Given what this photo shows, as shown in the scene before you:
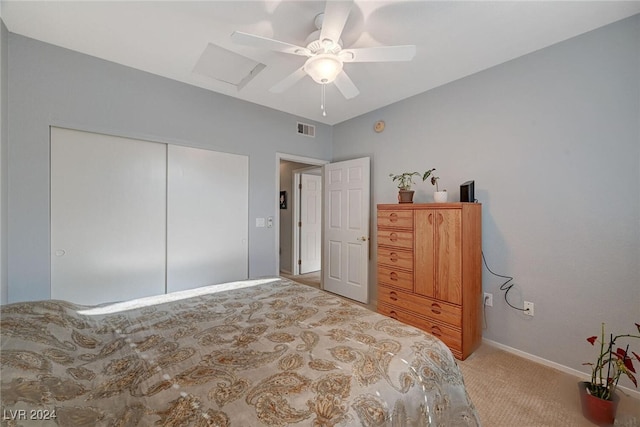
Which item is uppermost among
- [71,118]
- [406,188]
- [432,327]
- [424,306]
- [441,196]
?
[71,118]

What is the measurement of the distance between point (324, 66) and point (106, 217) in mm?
2344

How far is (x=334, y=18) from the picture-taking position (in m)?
1.42

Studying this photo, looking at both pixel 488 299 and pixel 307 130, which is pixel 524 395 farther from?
pixel 307 130

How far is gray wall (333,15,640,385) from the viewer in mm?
1821

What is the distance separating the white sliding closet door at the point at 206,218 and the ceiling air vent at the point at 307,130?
1.02 meters

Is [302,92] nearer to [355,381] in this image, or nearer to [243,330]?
[243,330]

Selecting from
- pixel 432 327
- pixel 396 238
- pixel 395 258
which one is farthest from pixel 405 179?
pixel 432 327

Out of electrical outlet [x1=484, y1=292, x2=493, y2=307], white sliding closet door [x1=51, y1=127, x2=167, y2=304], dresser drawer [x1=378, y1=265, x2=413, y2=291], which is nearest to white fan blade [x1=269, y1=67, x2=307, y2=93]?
white sliding closet door [x1=51, y1=127, x2=167, y2=304]

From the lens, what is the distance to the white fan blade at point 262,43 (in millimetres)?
1469

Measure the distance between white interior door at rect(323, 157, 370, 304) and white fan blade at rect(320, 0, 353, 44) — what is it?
2033 millimetres

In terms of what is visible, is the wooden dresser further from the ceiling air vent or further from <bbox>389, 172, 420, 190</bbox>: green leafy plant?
the ceiling air vent

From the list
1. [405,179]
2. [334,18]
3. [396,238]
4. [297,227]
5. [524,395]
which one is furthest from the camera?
[297,227]

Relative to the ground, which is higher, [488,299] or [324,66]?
[324,66]

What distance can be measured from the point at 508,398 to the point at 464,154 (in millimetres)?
2102
